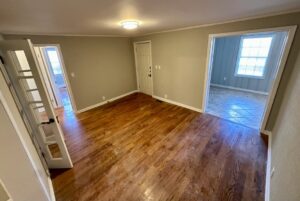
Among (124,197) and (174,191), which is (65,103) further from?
(174,191)

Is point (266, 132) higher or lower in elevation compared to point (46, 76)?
lower

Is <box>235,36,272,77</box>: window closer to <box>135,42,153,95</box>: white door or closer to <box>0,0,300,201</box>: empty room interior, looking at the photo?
<box>0,0,300,201</box>: empty room interior

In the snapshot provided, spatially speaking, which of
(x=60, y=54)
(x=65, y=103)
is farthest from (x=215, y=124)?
(x=65, y=103)

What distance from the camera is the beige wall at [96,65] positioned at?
12.8 feet

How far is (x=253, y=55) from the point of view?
5047 millimetres

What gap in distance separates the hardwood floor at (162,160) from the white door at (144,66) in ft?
6.60

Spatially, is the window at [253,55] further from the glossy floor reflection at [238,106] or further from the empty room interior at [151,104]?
the glossy floor reflection at [238,106]

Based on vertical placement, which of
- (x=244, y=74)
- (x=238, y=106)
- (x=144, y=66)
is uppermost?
(x=144, y=66)

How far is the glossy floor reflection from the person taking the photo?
3.53 meters

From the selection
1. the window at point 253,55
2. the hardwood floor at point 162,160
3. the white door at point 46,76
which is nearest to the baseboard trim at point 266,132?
the hardwood floor at point 162,160

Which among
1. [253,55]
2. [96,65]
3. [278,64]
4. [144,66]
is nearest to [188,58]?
[278,64]

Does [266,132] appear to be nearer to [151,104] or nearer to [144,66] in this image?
[151,104]

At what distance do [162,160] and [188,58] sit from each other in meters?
2.79

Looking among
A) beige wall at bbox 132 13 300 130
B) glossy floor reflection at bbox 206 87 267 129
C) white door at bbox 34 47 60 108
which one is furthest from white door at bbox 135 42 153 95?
white door at bbox 34 47 60 108
